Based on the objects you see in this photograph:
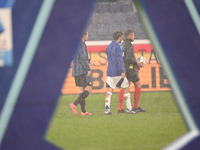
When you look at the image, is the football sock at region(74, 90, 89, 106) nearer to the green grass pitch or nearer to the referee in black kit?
the referee in black kit

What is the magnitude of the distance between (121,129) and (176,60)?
219 cm

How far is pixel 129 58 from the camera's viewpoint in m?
6.21

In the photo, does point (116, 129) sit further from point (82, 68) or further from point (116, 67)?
point (82, 68)

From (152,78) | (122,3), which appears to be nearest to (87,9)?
(152,78)

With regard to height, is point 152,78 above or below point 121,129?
above

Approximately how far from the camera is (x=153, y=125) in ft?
17.2

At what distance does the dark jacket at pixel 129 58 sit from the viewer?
6199 millimetres

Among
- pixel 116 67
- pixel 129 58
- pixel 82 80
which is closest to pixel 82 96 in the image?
pixel 82 80

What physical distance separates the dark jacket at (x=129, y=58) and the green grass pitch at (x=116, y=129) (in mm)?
699

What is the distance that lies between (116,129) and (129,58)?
1.58 metres

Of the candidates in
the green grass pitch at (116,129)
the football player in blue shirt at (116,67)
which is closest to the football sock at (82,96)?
the green grass pitch at (116,129)


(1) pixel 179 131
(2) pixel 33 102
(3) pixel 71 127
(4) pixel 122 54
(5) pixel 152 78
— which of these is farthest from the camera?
(5) pixel 152 78

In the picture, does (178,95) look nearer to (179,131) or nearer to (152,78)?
(179,131)

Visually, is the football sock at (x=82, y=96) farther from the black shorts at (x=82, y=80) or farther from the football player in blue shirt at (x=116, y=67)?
the football player in blue shirt at (x=116, y=67)
